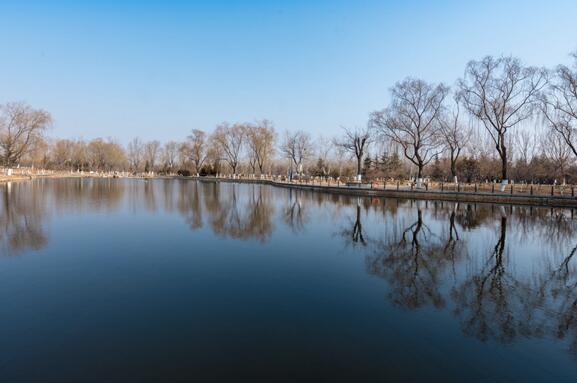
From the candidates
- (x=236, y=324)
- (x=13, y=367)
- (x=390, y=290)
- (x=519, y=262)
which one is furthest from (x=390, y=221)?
(x=13, y=367)

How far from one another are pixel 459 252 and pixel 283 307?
6.14 m

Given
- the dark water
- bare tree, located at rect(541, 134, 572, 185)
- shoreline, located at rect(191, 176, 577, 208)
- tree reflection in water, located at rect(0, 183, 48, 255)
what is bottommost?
the dark water

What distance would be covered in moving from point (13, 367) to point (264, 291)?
3565 millimetres

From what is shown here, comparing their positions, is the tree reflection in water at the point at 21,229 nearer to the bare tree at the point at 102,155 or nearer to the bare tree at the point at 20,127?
the bare tree at the point at 20,127

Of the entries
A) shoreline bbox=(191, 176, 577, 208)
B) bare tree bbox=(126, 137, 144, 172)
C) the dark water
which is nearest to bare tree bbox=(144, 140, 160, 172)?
bare tree bbox=(126, 137, 144, 172)

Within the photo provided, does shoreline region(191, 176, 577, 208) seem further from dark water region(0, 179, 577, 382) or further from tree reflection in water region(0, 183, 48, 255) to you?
tree reflection in water region(0, 183, 48, 255)

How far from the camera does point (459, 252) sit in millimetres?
9422

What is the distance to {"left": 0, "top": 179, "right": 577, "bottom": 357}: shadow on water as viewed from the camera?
5426 millimetres

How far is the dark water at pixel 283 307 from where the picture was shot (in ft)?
12.6

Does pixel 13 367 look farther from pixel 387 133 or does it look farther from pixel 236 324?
pixel 387 133

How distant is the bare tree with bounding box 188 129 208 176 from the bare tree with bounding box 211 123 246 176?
7.29m

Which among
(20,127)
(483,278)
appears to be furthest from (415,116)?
(20,127)

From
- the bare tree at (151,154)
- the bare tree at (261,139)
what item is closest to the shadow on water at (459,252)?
the bare tree at (261,139)

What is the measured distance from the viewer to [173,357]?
3.94 metres
